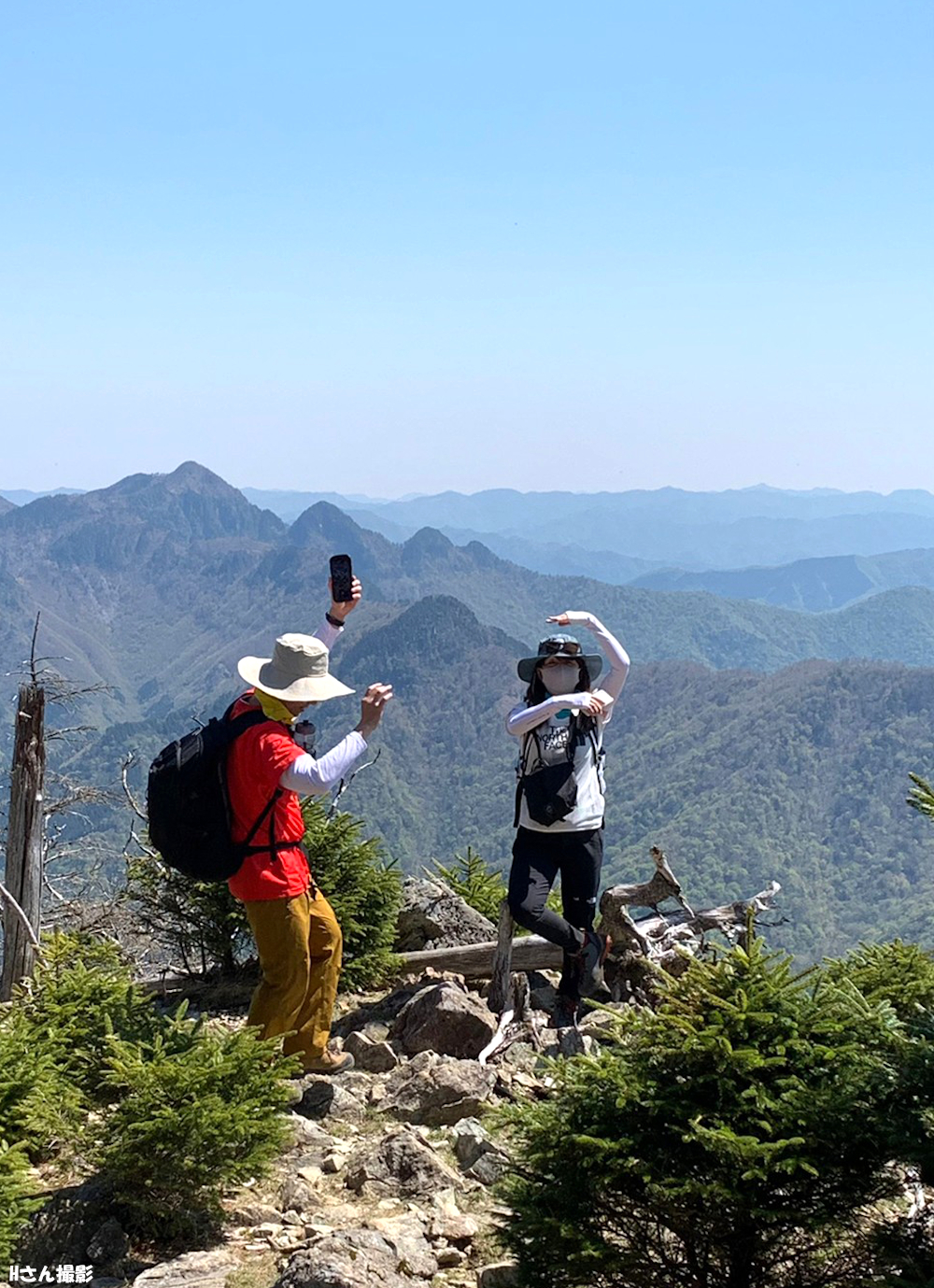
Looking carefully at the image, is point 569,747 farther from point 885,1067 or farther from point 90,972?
point 885,1067

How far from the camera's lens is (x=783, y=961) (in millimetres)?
4289

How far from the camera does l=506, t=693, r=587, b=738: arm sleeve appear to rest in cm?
694

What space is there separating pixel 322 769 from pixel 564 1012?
268 centimetres

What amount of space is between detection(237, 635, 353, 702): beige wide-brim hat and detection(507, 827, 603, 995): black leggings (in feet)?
5.43

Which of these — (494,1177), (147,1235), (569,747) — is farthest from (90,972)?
(569,747)

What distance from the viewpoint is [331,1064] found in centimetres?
696

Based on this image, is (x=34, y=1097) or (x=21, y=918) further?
(x=21, y=918)

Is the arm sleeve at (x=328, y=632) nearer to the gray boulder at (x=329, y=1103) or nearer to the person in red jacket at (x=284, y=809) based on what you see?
the person in red jacket at (x=284, y=809)

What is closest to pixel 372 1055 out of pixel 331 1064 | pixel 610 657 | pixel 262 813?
pixel 331 1064

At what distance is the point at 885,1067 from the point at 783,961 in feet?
1.99

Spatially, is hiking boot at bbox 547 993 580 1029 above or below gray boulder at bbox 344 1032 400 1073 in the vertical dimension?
above

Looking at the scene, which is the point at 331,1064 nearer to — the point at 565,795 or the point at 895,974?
the point at 565,795

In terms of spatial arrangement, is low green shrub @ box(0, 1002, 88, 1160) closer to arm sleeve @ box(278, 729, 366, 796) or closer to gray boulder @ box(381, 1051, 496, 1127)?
arm sleeve @ box(278, 729, 366, 796)

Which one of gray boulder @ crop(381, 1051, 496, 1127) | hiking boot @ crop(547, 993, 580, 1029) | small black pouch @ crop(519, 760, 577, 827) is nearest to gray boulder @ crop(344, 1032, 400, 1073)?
gray boulder @ crop(381, 1051, 496, 1127)
